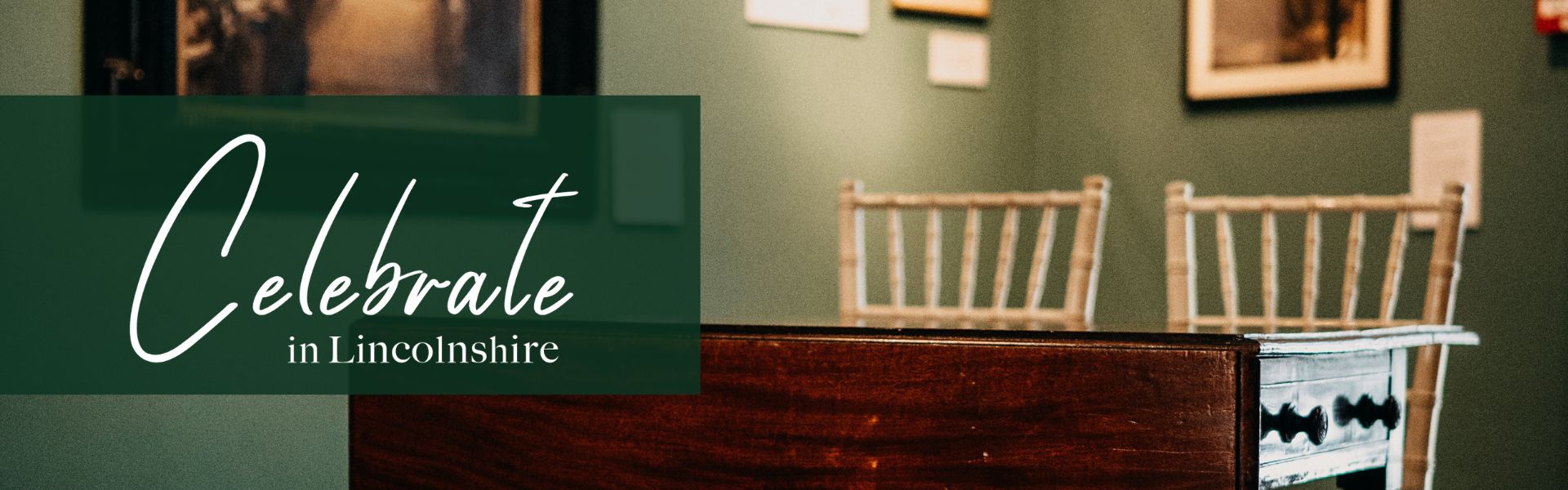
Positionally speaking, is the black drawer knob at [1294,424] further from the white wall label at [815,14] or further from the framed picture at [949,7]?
the framed picture at [949,7]

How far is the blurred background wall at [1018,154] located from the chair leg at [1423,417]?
15.3 inches

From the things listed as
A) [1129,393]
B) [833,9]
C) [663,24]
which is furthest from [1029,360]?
[833,9]

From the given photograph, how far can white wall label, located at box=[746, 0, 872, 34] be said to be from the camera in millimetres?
3076

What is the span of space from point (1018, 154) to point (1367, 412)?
88.5 inches

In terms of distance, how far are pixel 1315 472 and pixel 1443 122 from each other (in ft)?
5.85

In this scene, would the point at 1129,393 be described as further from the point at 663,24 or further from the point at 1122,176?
the point at 1122,176

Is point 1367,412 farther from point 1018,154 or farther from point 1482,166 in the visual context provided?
point 1018,154

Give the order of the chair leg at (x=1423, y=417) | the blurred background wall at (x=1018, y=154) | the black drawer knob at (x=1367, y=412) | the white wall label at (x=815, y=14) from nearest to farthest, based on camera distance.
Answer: the black drawer knob at (x=1367, y=412) < the chair leg at (x=1423, y=417) < the blurred background wall at (x=1018, y=154) < the white wall label at (x=815, y=14)

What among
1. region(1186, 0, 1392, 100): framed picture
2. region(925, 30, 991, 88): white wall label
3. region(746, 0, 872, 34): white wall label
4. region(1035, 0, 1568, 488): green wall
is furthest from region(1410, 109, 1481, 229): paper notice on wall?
region(746, 0, 872, 34): white wall label

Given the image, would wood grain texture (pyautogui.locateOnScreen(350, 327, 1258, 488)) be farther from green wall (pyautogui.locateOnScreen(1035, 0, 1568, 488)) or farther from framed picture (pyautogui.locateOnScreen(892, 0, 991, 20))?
framed picture (pyautogui.locateOnScreen(892, 0, 991, 20))

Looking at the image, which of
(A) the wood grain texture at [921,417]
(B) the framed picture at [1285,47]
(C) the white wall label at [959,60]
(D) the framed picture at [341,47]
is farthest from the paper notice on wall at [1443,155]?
(A) the wood grain texture at [921,417]

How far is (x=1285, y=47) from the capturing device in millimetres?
3061

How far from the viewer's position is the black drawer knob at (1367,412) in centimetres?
131

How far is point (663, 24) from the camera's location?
293 centimetres
